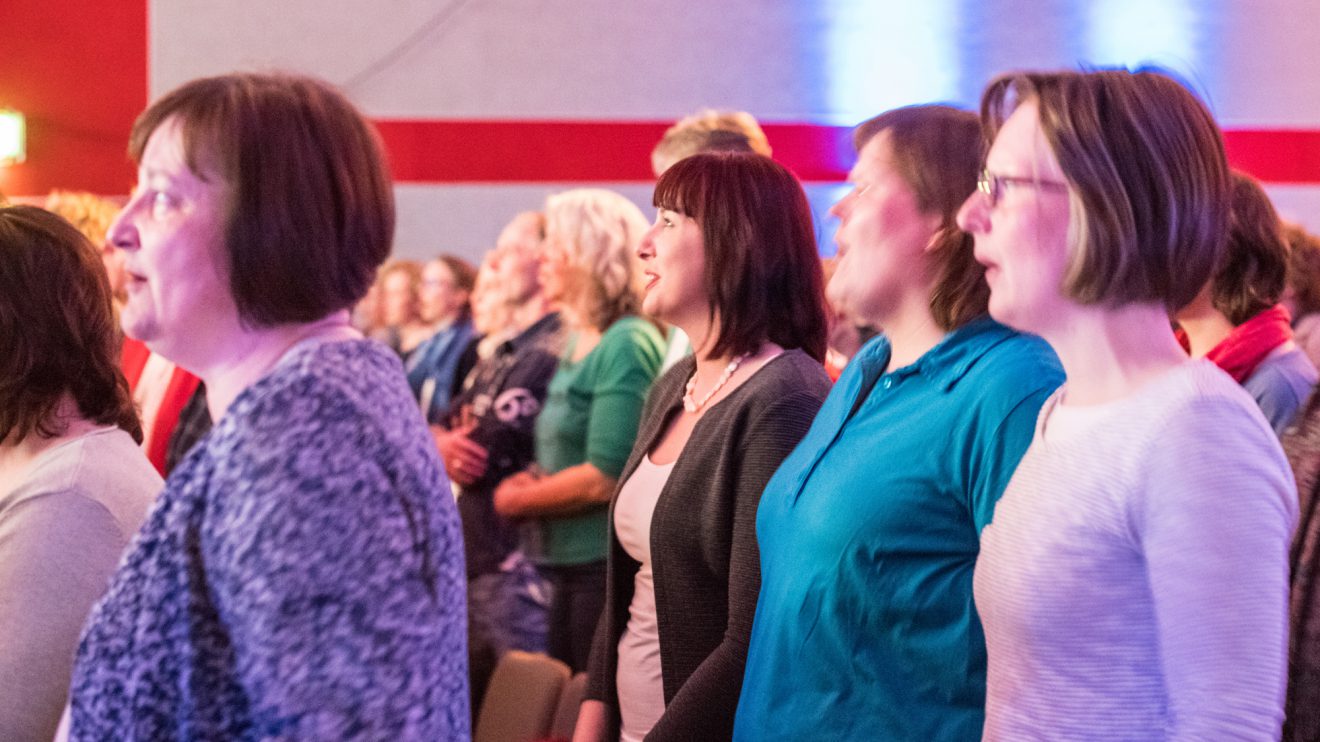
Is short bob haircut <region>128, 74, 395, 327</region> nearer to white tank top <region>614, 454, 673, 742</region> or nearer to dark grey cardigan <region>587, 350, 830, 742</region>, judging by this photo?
dark grey cardigan <region>587, 350, 830, 742</region>

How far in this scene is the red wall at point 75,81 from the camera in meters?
6.72

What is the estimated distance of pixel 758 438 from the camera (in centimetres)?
204

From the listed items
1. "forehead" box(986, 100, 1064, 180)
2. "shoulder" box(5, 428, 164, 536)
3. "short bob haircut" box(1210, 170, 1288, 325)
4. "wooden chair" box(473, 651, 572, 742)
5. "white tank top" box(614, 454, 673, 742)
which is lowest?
"wooden chair" box(473, 651, 572, 742)

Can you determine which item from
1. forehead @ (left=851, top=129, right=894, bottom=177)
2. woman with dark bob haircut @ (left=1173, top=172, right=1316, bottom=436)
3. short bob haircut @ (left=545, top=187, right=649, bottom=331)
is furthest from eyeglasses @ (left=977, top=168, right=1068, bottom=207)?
short bob haircut @ (left=545, top=187, right=649, bottom=331)

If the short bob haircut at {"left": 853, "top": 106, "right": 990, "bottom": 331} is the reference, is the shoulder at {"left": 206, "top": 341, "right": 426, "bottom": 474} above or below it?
below

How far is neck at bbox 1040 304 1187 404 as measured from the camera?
4.39 ft

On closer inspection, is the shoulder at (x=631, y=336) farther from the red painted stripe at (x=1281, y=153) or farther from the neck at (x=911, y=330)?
the red painted stripe at (x=1281, y=153)

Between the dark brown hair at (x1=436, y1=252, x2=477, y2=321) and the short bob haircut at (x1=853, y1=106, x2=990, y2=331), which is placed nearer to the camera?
the short bob haircut at (x1=853, y1=106, x2=990, y2=331)

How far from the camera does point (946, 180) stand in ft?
5.94

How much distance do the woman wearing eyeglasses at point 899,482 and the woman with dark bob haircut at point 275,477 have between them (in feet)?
1.77

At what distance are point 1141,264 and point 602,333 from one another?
2.29 meters

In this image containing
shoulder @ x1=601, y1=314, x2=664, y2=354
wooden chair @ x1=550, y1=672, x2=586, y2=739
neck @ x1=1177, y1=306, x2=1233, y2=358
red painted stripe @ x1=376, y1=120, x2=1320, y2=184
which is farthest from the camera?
red painted stripe @ x1=376, y1=120, x2=1320, y2=184

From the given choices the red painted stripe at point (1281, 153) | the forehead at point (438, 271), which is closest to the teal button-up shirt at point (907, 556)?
the forehead at point (438, 271)

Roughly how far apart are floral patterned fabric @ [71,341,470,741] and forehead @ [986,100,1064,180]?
73 centimetres
